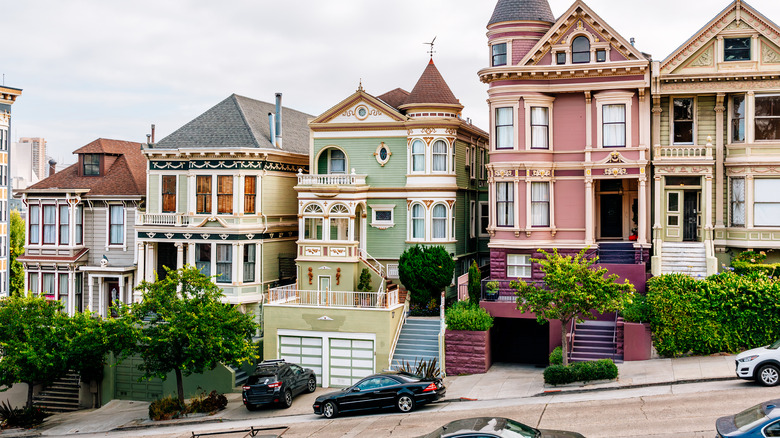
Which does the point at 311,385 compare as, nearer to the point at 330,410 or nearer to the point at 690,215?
the point at 330,410

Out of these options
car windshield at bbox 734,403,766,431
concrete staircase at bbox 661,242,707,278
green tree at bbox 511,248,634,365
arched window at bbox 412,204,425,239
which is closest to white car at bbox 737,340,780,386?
green tree at bbox 511,248,634,365

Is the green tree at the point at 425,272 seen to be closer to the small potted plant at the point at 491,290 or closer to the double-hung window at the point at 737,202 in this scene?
the small potted plant at the point at 491,290

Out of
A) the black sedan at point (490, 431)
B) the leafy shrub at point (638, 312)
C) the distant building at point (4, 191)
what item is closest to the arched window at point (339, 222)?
the leafy shrub at point (638, 312)

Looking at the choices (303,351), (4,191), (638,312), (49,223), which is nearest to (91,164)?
(49,223)

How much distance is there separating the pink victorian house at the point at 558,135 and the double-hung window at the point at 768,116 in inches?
182

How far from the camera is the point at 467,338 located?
102 feet

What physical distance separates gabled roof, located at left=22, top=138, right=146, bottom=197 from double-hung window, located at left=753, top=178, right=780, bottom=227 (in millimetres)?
29626


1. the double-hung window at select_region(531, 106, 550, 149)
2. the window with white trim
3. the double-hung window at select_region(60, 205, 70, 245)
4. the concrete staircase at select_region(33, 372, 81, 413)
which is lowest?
the concrete staircase at select_region(33, 372, 81, 413)

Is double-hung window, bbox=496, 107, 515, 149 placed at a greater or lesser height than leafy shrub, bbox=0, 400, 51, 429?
greater

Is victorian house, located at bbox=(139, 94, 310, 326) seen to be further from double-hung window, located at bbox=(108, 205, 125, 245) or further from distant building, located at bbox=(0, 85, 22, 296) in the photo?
distant building, located at bbox=(0, 85, 22, 296)

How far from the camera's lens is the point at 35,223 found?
1594 inches

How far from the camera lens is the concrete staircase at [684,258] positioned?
3166 cm

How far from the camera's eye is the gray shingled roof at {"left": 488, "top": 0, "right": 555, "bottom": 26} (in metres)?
34.4

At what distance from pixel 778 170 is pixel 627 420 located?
55.1ft
